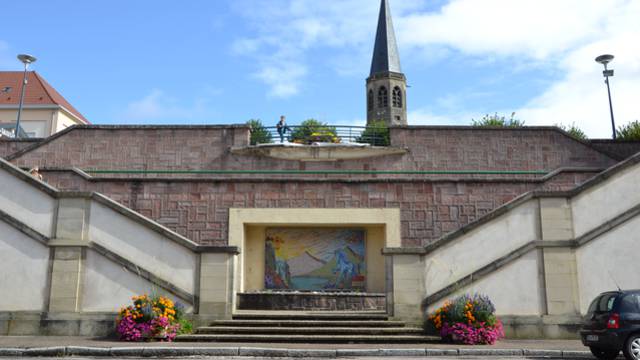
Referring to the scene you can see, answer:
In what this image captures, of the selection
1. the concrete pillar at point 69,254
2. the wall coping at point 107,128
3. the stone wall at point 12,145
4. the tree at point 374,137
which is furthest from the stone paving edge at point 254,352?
the tree at point 374,137

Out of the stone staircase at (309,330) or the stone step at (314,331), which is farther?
the stone step at (314,331)

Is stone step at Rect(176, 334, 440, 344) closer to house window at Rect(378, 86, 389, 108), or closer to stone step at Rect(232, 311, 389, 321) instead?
stone step at Rect(232, 311, 389, 321)

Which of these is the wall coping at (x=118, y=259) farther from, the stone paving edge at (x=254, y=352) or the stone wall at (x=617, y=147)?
the stone wall at (x=617, y=147)

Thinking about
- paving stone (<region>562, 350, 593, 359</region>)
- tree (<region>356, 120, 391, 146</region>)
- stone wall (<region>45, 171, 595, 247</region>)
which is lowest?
paving stone (<region>562, 350, 593, 359</region>)

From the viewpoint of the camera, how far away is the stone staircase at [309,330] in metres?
13.2

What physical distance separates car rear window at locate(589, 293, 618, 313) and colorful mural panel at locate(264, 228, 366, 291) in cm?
829

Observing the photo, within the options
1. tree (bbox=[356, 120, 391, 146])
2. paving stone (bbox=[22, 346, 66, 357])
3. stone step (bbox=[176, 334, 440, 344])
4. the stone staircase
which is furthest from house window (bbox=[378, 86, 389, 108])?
paving stone (bbox=[22, 346, 66, 357])

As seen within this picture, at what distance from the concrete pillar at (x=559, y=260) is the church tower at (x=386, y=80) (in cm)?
7226

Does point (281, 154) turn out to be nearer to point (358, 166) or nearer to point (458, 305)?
point (358, 166)

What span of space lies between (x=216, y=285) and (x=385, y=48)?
249 ft

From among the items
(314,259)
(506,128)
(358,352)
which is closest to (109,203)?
(314,259)

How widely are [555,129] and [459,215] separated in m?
7.61

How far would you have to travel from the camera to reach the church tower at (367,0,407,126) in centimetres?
8438

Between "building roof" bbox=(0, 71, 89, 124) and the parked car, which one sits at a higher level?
"building roof" bbox=(0, 71, 89, 124)
